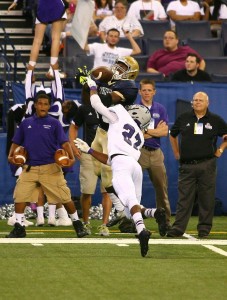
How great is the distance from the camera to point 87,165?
15.4 metres

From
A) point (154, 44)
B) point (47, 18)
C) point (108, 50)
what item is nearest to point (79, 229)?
point (47, 18)

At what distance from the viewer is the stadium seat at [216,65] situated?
1952 centimetres

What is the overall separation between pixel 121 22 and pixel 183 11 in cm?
159

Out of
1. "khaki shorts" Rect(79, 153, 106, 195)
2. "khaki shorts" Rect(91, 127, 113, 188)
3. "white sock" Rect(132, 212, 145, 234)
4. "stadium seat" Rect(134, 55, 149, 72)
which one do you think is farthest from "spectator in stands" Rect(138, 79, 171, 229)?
"stadium seat" Rect(134, 55, 149, 72)

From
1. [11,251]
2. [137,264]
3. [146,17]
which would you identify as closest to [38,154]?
[11,251]

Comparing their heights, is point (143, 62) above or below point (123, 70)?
above

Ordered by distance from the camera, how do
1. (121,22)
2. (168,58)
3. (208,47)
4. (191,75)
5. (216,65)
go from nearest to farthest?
1. (191,75)
2. (168,58)
3. (216,65)
4. (208,47)
5. (121,22)

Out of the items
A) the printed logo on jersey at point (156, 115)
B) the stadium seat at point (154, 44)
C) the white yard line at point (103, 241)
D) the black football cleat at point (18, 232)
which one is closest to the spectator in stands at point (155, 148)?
the printed logo on jersey at point (156, 115)

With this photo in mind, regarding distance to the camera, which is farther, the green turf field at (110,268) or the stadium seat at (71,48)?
the stadium seat at (71,48)

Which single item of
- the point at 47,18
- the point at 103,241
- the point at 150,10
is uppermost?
the point at 150,10

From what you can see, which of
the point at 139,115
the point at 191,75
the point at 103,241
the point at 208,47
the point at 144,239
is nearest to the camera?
the point at 144,239

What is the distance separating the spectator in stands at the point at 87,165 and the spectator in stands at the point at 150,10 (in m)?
6.36

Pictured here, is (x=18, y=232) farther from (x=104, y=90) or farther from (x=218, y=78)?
(x=218, y=78)

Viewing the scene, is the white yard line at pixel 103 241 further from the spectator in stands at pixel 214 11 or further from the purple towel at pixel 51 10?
the spectator in stands at pixel 214 11
